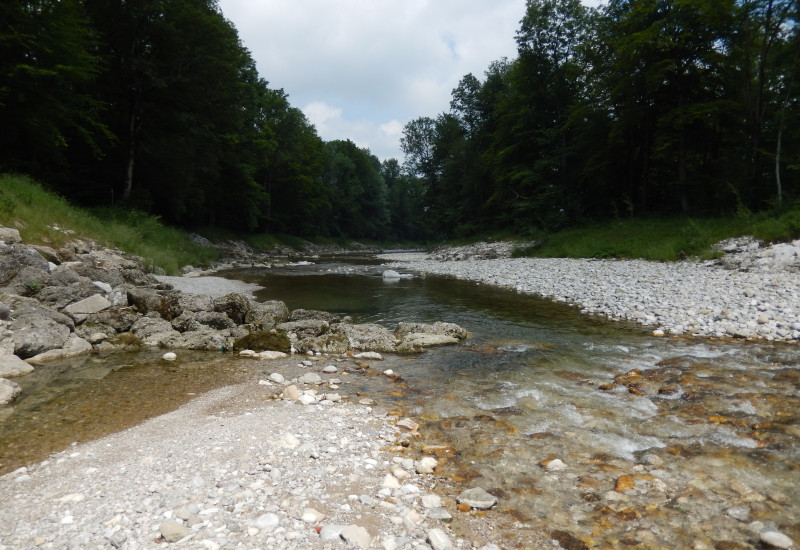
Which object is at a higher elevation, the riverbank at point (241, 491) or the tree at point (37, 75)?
the tree at point (37, 75)

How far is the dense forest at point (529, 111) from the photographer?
17.9 metres

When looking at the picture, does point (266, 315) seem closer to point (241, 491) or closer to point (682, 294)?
point (241, 491)

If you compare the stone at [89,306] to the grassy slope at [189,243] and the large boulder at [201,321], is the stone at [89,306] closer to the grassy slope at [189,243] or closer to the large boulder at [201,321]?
the large boulder at [201,321]

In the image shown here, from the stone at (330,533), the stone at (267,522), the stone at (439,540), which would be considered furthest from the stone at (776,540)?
the stone at (267,522)

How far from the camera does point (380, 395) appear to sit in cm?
541

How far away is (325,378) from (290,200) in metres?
48.0

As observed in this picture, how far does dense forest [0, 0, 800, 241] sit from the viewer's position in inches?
706

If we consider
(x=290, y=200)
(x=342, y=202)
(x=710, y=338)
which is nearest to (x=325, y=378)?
(x=710, y=338)

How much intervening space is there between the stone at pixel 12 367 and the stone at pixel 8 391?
1.84 feet

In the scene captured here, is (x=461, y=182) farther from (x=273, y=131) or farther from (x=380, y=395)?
(x=380, y=395)

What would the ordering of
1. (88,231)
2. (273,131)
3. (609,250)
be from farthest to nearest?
(273,131)
(609,250)
(88,231)

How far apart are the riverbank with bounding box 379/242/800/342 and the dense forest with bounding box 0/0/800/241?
24.9 feet

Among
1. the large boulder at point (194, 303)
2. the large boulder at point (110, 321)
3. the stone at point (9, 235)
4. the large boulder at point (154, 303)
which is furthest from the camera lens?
the stone at point (9, 235)

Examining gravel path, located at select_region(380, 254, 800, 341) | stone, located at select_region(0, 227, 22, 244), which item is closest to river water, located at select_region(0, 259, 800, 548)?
gravel path, located at select_region(380, 254, 800, 341)
